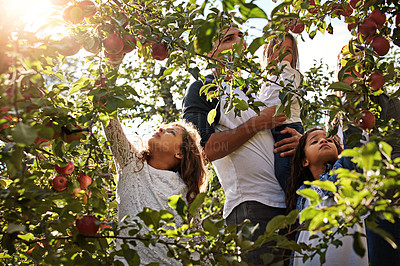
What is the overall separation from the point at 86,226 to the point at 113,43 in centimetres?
70

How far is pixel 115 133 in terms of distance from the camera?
6.53ft

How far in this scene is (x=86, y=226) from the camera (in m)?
1.30

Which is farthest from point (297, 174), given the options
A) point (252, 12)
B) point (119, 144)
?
point (252, 12)

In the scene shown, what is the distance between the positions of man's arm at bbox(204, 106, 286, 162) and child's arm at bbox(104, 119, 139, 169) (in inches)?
15.2

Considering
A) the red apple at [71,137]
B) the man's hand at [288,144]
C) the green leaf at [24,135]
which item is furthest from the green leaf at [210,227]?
the man's hand at [288,144]

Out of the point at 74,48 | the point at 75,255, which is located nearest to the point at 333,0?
the point at 74,48

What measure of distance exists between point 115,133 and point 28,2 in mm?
1064

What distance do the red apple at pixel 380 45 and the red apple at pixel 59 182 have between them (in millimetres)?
1292

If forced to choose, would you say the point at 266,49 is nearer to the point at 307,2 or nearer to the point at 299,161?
the point at 299,161

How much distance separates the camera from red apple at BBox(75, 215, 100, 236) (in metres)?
1.28

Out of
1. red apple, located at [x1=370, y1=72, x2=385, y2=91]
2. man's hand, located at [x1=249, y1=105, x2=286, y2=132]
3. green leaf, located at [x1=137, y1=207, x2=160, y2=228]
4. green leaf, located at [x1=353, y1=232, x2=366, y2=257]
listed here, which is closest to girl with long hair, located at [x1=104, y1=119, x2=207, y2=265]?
man's hand, located at [x1=249, y1=105, x2=286, y2=132]

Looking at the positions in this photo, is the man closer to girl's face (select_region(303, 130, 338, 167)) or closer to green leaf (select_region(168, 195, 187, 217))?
girl's face (select_region(303, 130, 338, 167))

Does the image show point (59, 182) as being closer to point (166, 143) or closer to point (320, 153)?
point (166, 143)

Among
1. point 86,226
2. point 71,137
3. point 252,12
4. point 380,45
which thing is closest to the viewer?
point 252,12
